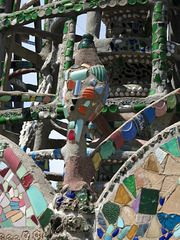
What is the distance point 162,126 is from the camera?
10.2 meters

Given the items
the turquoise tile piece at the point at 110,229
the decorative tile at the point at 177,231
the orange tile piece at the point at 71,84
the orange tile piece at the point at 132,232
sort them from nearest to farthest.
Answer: the decorative tile at the point at 177,231 < the orange tile piece at the point at 132,232 < the turquoise tile piece at the point at 110,229 < the orange tile piece at the point at 71,84

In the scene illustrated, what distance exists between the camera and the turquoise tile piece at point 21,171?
6852mm

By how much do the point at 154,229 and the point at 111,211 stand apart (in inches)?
22.4

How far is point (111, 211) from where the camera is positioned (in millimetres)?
6176

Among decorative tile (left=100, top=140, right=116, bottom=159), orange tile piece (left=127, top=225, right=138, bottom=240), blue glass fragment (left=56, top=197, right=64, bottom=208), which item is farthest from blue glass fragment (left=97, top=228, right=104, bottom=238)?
decorative tile (left=100, top=140, right=116, bottom=159)

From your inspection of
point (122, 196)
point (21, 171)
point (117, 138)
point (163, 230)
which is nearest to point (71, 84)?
point (117, 138)

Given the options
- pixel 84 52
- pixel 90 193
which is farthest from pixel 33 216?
pixel 84 52

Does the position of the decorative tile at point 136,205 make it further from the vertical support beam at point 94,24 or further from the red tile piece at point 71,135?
the vertical support beam at point 94,24

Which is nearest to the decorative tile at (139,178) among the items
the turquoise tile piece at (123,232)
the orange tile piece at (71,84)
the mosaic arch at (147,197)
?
the mosaic arch at (147,197)

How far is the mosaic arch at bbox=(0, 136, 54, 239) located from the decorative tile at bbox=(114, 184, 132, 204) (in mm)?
890

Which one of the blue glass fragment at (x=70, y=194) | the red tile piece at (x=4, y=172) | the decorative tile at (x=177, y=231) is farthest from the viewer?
the red tile piece at (x=4, y=172)

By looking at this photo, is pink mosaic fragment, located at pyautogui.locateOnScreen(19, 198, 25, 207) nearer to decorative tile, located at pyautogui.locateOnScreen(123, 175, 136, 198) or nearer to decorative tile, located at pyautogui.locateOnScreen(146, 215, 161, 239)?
decorative tile, located at pyautogui.locateOnScreen(123, 175, 136, 198)

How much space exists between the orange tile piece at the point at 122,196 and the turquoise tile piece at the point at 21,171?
4.47ft

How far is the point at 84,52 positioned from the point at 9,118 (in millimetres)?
4305
